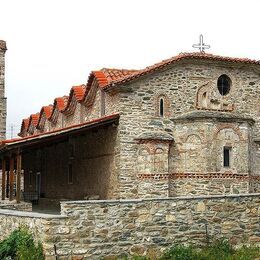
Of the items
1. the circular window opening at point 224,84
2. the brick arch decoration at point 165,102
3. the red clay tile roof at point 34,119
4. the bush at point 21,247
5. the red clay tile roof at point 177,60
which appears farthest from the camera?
the red clay tile roof at point 34,119

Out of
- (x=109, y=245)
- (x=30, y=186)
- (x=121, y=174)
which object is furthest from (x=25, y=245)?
(x=30, y=186)

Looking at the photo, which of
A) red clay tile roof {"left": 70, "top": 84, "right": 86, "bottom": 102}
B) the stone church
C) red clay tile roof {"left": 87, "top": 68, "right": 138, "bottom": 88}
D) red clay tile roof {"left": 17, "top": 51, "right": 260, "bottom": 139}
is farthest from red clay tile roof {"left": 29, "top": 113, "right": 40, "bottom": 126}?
the stone church

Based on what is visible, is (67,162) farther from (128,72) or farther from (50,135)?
(50,135)

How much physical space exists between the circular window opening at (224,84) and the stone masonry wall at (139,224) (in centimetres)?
600

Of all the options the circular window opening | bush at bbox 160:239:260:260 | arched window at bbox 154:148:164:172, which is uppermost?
the circular window opening

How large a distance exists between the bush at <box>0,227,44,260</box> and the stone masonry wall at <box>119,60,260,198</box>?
5.32 metres

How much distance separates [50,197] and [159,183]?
8379mm

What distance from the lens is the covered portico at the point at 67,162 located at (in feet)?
54.2

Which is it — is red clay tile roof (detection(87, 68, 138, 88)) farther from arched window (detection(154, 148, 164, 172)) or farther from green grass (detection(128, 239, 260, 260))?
green grass (detection(128, 239, 260, 260))

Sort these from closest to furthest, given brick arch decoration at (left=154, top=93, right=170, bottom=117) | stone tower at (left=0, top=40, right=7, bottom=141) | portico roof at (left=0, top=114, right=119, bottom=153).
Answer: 1. portico roof at (left=0, top=114, right=119, bottom=153)
2. brick arch decoration at (left=154, top=93, right=170, bottom=117)
3. stone tower at (left=0, top=40, right=7, bottom=141)

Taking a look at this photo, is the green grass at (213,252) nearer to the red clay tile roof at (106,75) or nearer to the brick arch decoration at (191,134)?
the brick arch decoration at (191,134)

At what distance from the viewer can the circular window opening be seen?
18797mm

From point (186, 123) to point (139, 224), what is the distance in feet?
20.3

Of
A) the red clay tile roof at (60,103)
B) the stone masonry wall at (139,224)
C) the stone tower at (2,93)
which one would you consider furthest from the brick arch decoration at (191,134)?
the stone tower at (2,93)
